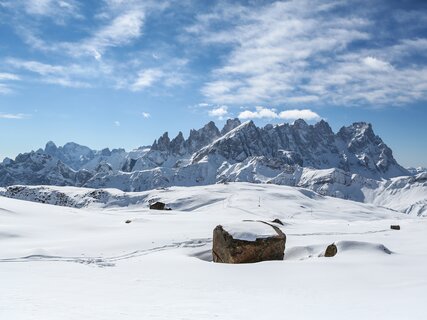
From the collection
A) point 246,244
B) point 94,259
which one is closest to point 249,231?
point 246,244

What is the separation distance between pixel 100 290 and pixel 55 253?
10.0 metres

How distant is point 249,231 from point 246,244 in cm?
123

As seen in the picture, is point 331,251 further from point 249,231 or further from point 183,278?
point 183,278

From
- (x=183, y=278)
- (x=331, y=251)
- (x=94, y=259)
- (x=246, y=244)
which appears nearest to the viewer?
(x=183, y=278)

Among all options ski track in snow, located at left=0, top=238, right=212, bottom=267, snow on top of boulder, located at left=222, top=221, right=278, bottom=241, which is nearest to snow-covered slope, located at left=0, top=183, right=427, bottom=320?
ski track in snow, located at left=0, top=238, right=212, bottom=267

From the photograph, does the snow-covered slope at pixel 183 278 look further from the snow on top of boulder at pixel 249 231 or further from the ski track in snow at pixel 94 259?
the snow on top of boulder at pixel 249 231

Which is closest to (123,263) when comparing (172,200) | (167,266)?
(167,266)

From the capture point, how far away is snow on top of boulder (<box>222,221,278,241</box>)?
2291 cm

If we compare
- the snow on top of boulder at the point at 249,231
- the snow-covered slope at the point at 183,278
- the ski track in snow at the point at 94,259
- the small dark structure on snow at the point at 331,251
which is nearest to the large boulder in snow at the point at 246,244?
the snow on top of boulder at the point at 249,231

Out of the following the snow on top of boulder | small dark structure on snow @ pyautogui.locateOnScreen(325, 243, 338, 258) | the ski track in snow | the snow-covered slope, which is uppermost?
the snow on top of boulder

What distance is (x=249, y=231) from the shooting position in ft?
77.2

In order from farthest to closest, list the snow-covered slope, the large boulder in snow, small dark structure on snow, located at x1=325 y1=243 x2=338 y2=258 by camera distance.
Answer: small dark structure on snow, located at x1=325 y1=243 x2=338 y2=258 < the large boulder in snow < the snow-covered slope

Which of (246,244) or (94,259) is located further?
(246,244)

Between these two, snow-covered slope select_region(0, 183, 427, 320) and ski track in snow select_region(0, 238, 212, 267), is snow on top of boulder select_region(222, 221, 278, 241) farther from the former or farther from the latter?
ski track in snow select_region(0, 238, 212, 267)
